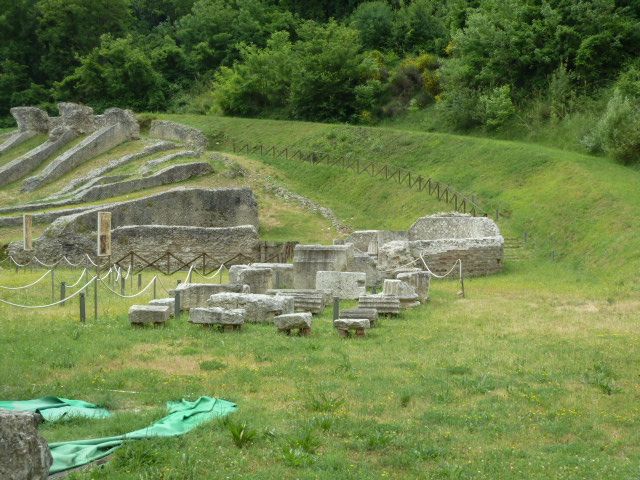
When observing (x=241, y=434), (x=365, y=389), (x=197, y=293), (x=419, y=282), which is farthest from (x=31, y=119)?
(x=241, y=434)

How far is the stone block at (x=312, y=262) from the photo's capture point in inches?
779

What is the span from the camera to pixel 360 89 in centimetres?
4481

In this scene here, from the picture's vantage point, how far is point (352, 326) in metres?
13.8

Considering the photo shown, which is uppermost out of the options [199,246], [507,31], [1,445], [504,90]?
[507,31]

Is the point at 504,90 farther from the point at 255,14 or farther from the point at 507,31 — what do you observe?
the point at 255,14

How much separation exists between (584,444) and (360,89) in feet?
124

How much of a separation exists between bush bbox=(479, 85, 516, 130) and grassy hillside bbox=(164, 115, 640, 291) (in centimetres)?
183

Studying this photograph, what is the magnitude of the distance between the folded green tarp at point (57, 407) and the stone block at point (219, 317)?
4731 millimetres

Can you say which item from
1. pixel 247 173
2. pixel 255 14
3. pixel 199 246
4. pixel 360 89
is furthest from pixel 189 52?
pixel 199 246

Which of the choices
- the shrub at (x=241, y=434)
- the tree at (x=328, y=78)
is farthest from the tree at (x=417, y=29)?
the shrub at (x=241, y=434)

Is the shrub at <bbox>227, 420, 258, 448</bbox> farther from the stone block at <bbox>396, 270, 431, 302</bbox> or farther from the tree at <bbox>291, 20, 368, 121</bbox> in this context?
the tree at <bbox>291, 20, 368, 121</bbox>

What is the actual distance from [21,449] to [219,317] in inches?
302

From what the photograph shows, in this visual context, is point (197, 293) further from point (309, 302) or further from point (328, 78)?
point (328, 78)

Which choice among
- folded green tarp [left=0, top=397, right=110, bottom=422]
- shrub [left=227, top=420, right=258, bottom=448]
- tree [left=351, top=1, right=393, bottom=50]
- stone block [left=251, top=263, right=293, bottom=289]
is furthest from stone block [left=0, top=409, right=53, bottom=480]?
tree [left=351, top=1, right=393, bottom=50]
